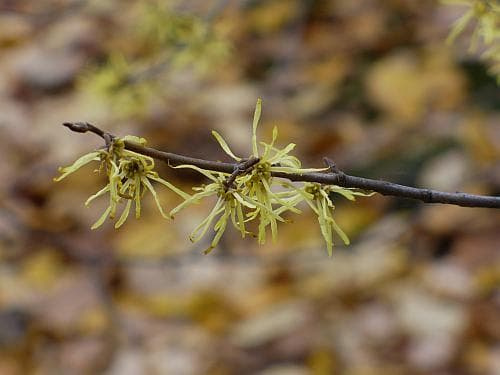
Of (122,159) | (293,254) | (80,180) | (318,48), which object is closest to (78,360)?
(293,254)

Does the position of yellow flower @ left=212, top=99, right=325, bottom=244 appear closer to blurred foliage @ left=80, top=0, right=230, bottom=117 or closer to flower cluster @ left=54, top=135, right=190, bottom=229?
flower cluster @ left=54, top=135, right=190, bottom=229

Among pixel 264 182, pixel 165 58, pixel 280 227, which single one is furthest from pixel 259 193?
pixel 280 227

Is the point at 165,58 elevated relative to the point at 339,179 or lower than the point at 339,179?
elevated

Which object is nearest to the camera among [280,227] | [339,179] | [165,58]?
[339,179]

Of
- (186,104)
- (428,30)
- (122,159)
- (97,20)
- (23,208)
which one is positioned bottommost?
(122,159)

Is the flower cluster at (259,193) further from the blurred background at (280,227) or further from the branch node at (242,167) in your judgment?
the blurred background at (280,227)

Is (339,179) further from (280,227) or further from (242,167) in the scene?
(280,227)

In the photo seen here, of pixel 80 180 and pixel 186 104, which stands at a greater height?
pixel 186 104

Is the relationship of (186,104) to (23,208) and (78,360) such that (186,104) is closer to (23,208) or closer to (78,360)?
(23,208)

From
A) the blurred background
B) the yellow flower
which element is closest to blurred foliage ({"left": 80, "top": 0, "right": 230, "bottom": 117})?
A: the blurred background
